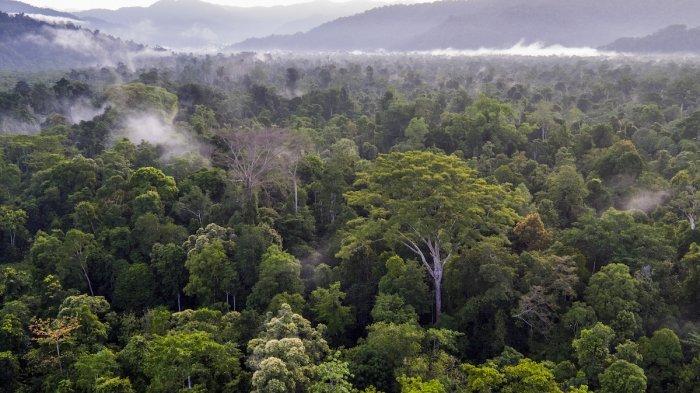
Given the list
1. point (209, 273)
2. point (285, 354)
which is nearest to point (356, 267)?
point (209, 273)

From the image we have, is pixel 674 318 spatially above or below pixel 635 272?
below

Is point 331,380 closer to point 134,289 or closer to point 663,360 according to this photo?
point 663,360

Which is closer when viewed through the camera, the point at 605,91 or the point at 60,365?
the point at 60,365

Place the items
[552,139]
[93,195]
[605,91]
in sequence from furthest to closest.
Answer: [605,91]
[552,139]
[93,195]

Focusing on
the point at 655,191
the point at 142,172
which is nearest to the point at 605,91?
the point at 655,191

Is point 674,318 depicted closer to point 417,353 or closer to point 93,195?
point 417,353

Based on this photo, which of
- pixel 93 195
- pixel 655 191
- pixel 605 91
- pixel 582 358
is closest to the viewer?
pixel 582 358
